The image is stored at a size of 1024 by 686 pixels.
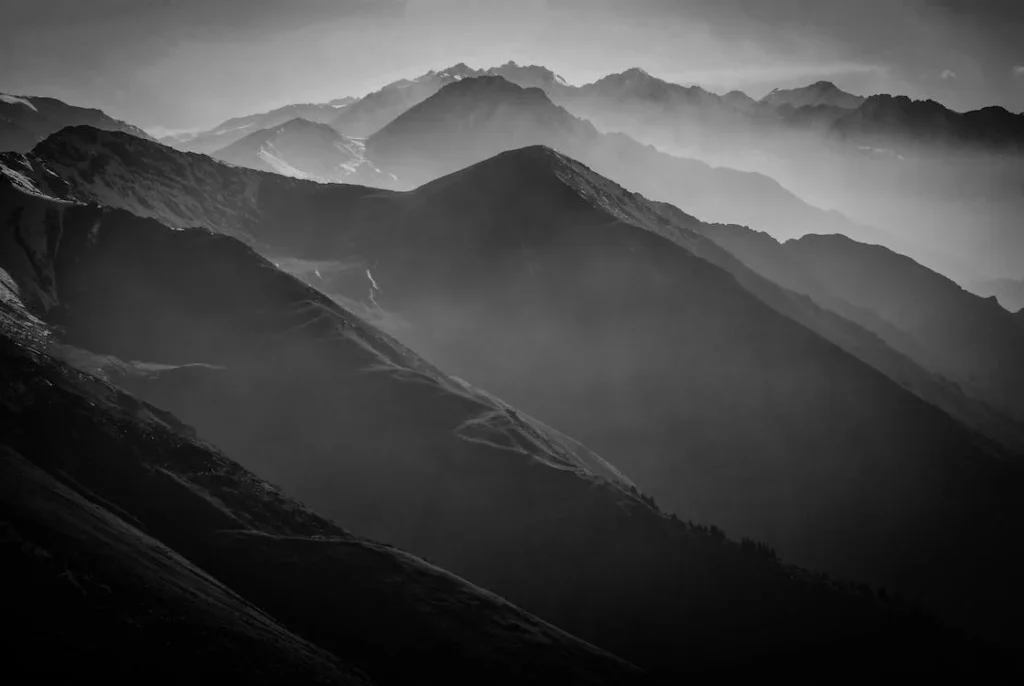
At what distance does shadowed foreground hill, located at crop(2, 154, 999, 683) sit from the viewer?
8519cm

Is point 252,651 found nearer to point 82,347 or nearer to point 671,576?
point 671,576

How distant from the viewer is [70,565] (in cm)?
6456

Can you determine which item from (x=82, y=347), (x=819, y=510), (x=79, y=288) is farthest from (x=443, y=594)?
(x=819, y=510)

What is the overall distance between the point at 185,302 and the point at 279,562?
93680 millimetres

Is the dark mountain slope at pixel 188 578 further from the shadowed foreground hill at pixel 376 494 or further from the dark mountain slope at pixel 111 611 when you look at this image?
the shadowed foreground hill at pixel 376 494

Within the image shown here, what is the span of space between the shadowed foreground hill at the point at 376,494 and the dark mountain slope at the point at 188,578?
0.39 m

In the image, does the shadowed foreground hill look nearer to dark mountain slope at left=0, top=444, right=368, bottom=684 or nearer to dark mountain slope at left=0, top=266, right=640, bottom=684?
dark mountain slope at left=0, top=266, right=640, bottom=684

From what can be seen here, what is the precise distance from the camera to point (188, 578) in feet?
238

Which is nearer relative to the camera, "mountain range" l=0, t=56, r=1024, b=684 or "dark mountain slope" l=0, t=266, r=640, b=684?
"dark mountain slope" l=0, t=266, r=640, b=684

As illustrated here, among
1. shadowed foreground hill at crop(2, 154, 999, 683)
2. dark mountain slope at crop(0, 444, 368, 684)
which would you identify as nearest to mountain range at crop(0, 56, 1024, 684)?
dark mountain slope at crop(0, 444, 368, 684)

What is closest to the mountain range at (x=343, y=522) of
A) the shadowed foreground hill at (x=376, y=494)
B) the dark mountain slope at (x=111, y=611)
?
the dark mountain slope at (x=111, y=611)

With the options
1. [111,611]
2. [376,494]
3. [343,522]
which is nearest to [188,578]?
[111,611]

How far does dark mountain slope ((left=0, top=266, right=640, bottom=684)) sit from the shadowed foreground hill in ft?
1.27

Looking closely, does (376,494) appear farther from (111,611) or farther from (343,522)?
(111,611)
